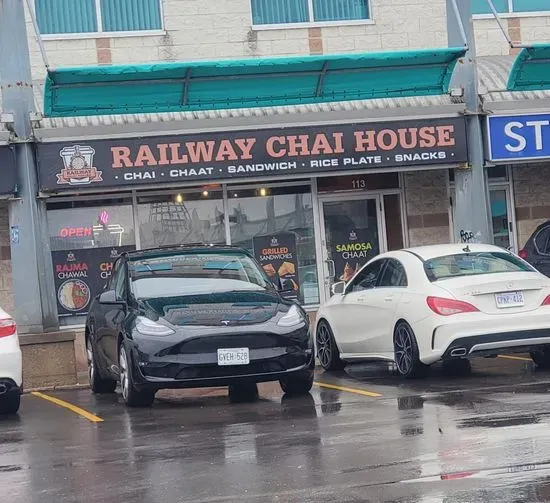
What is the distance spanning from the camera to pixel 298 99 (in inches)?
704

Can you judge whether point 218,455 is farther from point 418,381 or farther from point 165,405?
point 418,381

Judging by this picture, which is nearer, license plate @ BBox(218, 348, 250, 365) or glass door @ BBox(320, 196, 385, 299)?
license plate @ BBox(218, 348, 250, 365)

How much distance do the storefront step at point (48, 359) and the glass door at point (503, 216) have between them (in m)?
8.70

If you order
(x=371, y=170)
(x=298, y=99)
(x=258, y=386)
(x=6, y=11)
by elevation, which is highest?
(x=6, y=11)

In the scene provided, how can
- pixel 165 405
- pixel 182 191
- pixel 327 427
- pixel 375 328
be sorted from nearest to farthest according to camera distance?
pixel 327 427 < pixel 165 405 < pixel 375 328 < pixel 182 191

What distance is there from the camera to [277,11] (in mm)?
20094

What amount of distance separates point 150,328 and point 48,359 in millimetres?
3817

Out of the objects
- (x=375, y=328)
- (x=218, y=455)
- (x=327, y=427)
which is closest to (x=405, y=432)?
(x=327, y=427)

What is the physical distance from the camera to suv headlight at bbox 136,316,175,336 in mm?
11875

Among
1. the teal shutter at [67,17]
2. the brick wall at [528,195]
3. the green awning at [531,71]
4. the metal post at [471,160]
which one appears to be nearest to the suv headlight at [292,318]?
the metal post at [471,160]

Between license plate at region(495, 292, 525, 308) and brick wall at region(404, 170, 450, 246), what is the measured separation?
7748 millimetres

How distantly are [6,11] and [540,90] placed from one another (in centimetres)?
790

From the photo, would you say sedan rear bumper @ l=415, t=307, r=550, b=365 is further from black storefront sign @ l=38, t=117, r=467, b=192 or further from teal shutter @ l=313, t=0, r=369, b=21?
teal shutter @ l=313, t=0, r=369, b=21

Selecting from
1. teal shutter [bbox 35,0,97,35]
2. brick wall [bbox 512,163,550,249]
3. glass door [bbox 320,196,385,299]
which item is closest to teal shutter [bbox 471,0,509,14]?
brick wall [bbox 512,163,550,249]
